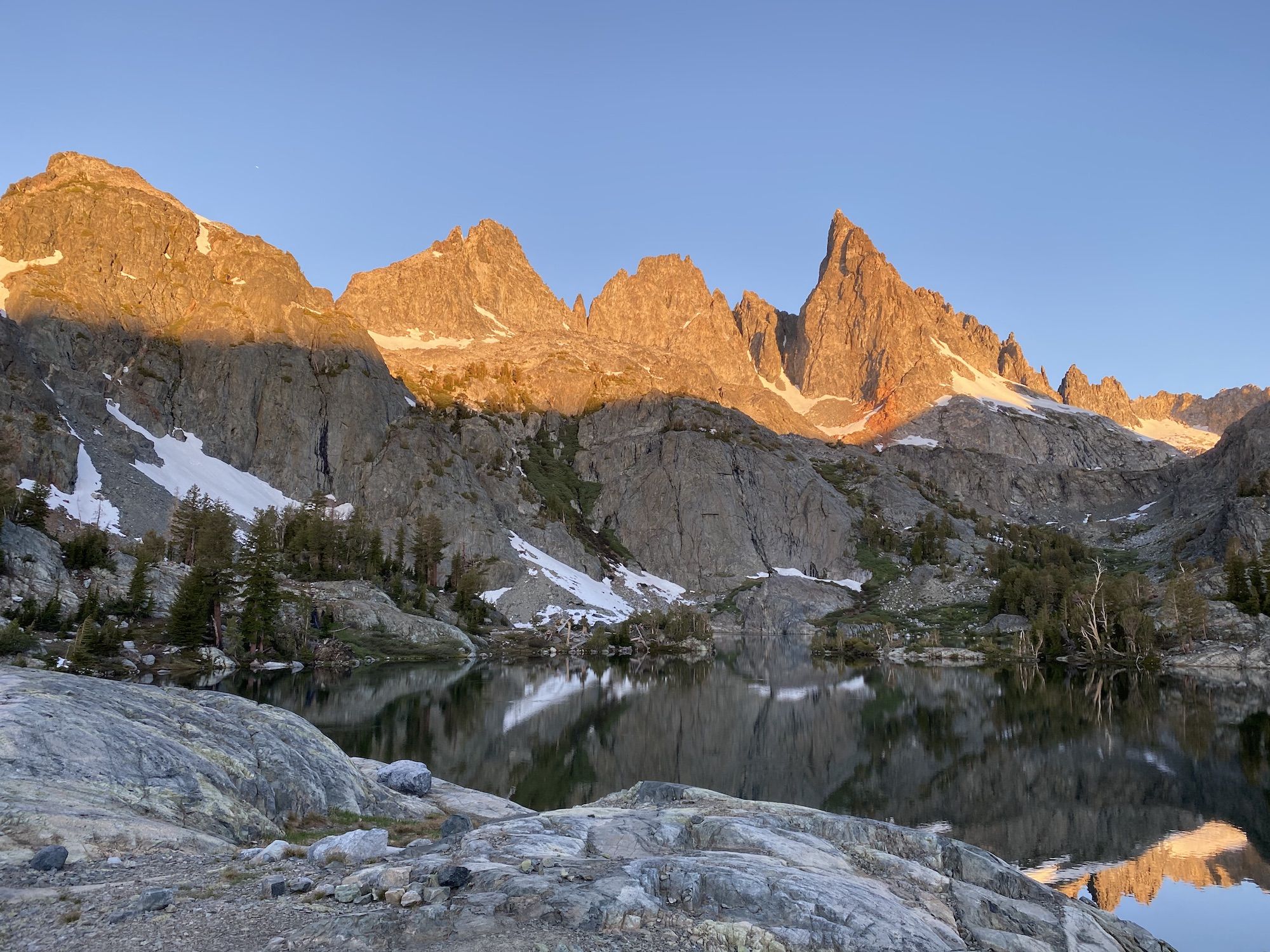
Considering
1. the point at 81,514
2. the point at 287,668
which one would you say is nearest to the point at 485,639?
the point at 287,668

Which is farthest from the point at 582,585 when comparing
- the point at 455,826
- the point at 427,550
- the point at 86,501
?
the point at 455,826

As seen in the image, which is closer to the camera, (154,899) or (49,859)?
(154,899)

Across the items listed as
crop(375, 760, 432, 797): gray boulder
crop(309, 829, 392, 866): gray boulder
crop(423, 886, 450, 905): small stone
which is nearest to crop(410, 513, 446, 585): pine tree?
crop(375, 760, 432, 797): gray boulder

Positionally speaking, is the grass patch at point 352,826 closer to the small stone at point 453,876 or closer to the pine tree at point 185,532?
the small stone at point 453,876

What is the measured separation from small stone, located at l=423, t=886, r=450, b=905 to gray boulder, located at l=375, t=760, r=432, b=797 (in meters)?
17.4

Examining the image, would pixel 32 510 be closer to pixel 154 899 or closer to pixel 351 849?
pixel 351 849

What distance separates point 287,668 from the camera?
92.2 meters

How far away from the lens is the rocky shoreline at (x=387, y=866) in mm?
12172

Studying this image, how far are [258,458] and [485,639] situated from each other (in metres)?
85.3

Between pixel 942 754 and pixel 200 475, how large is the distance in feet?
500

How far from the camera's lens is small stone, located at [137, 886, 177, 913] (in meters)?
12.3

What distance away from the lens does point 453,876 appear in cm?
1359

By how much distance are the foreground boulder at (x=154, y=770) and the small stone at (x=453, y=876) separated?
266 inches

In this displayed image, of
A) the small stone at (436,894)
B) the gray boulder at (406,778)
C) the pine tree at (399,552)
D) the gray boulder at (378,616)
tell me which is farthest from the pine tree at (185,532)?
the small stone at (436,894)
